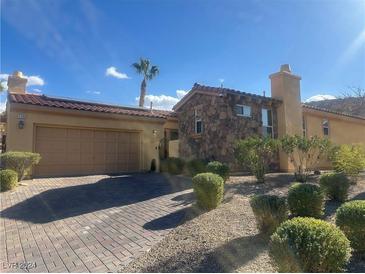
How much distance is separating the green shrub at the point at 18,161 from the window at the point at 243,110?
31.5 feet

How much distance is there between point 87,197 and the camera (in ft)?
30.4

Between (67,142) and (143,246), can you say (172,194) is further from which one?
(67,142)

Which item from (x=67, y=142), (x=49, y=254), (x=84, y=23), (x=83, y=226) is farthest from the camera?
(x=67, y=142)

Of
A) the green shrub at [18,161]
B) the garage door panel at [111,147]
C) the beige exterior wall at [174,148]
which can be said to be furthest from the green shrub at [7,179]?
the beige exterior wall at [174,148]

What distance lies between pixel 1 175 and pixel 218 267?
8.97m

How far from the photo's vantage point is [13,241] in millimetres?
5852

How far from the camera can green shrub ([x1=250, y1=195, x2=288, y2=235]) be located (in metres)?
5.16

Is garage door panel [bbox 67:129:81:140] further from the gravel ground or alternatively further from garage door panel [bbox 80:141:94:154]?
the gravel ground

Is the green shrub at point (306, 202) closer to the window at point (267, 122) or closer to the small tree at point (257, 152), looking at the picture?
the small tree at point (257, 152)

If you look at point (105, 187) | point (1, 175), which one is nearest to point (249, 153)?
point (105, 187)

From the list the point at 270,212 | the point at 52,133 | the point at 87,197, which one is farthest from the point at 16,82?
the point at 270,212

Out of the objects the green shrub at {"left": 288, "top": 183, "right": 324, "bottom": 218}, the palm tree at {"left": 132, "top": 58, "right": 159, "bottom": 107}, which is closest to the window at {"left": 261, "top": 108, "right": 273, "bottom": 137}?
the green shrub at {"left": 288, "top": 183, "right": 324, "bottom": 218}

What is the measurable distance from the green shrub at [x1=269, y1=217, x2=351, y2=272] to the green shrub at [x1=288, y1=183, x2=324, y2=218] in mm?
2189

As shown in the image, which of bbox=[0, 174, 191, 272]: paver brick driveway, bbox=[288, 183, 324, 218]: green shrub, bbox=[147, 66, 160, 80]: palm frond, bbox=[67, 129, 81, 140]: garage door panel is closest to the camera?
bbox=[0, 174, 191, 272]: paver brick driveway
